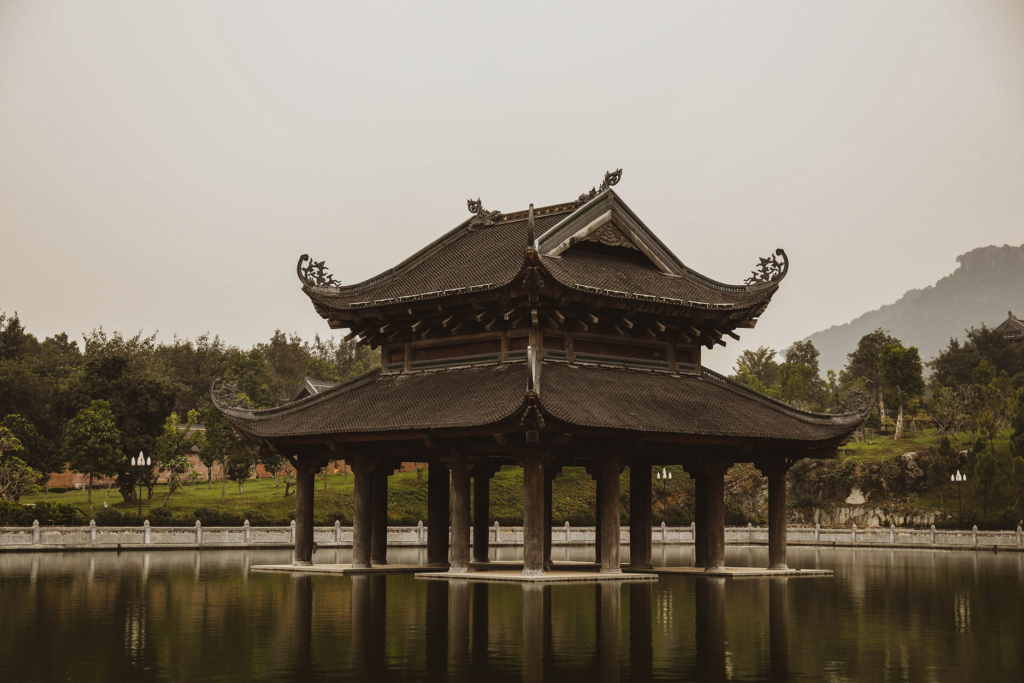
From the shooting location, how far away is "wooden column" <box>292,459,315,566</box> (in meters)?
38.0

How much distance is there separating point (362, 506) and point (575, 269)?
416 inches

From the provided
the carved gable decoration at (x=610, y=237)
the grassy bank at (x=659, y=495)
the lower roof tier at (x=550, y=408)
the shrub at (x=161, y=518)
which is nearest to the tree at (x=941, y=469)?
the grassy bank at (x=659, y=495)

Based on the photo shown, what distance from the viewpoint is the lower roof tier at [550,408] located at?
31.7 meters

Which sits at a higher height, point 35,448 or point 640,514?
point 35,448

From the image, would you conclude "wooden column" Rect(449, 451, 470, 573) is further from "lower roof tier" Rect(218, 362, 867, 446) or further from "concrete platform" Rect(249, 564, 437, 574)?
"concrete platform" Rect(249, 564, 437, 574)

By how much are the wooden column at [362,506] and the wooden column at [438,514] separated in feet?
10.0

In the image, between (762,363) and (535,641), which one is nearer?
(535,641)

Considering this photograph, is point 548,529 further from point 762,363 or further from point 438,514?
point 762,363

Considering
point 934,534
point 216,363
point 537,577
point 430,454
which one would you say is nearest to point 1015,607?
point 537,577

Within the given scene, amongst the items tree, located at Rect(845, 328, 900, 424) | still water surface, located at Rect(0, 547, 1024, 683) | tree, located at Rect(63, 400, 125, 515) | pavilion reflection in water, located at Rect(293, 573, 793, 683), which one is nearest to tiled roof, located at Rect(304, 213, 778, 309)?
still water surface, located at Rect(0, 547, 1024, 683)

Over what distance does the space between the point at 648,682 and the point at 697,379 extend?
24.3 m

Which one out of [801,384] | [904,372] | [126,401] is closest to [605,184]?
[126,401]

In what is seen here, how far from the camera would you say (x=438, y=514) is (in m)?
39.5

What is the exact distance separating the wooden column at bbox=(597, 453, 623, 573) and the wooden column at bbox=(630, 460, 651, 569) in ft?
14.1
